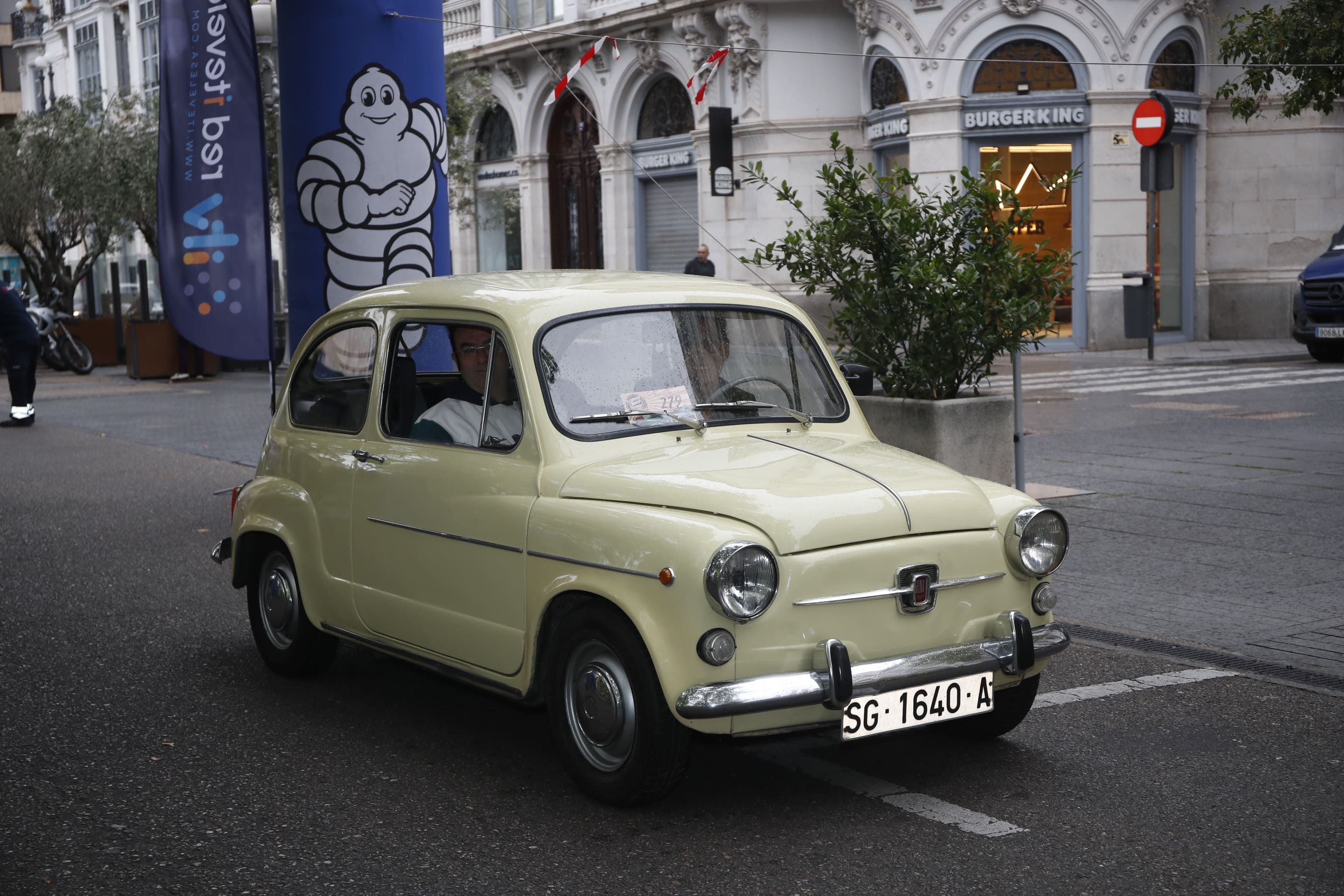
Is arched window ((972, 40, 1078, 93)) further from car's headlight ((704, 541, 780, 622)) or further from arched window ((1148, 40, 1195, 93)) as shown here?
car's headlight ((704, 541, 780, 622))

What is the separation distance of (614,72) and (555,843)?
2869 cm

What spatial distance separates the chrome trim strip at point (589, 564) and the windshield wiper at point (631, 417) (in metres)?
0.48

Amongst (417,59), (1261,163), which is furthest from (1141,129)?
Result: (417,59)

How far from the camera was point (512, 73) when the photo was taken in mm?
34000

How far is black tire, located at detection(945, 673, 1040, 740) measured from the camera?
498 centimetres

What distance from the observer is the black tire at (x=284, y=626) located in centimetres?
598

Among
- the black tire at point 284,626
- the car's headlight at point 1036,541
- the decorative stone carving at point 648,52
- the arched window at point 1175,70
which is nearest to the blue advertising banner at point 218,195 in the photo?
the black tire at point 284,626

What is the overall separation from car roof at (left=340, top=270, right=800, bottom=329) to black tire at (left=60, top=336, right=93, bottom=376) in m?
25.1

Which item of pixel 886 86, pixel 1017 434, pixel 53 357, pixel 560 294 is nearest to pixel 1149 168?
pixel 886 86

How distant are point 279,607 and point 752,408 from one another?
2226 mm

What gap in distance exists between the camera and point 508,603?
476cm

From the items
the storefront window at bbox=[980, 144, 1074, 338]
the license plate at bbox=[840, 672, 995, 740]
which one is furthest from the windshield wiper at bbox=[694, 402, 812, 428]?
the storefront window at bbox=[980, 144, 1074, 338]

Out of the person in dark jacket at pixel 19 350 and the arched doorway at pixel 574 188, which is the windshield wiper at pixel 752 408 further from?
the arched doorway at pixel 574 188

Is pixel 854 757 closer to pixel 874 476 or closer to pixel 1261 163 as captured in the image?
pixel 874 476
